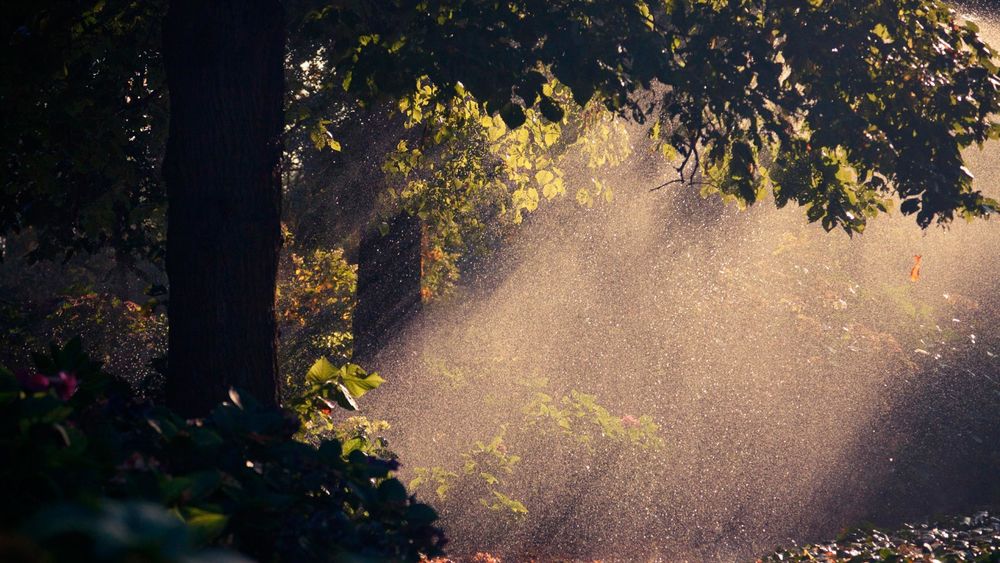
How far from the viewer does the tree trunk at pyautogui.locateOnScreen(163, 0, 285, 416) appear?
4.43m

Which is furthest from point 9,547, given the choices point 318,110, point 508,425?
point 508,425

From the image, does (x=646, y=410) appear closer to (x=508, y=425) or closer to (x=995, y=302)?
(x=508, y=425)

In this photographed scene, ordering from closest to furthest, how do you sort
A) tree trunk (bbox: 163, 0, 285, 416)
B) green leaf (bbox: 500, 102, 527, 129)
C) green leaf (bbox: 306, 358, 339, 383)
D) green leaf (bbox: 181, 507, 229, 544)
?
green leaf (bbox: 181, 507, 229, 544)
green leaf (bbox: 306, 358, 339, 383)
tree trunk (bbox: 163, 0, 285, 416)
green leaf (bbox: 500, 102, 527, 129)

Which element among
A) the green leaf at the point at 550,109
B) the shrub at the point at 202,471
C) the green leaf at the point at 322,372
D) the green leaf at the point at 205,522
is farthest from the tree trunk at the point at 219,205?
the green leaf at the point at 205,522

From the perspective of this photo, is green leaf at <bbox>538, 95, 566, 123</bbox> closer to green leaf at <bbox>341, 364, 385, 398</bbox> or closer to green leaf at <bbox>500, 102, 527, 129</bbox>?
green leaf at <bbox>500, 102, 527, 129</bbox>

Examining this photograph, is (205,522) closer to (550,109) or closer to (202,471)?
(202,471)

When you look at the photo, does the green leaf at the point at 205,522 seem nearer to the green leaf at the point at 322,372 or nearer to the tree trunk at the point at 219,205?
the green leaf at the point at 322,372

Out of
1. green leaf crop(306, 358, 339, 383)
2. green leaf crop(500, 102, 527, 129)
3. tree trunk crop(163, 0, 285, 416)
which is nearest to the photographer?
green leaf crop(306, 358, 339, 383)

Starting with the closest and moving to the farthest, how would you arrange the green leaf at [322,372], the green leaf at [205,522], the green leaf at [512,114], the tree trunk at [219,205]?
the green leaf at [205,522] < the green leaf at [322,372] < the tree trunk at [219,205] < the green leaf at [512,114]

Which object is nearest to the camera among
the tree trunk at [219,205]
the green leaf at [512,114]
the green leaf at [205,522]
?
the green leaf at [205,522]

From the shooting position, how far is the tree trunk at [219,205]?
4.43 metres

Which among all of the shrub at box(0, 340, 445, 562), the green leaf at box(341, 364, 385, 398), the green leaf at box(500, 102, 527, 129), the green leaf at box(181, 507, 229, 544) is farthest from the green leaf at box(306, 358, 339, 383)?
the green leaf at box(500, 102, 527, 129)

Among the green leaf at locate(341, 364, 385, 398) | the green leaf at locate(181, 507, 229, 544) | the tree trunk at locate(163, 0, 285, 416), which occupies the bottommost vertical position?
the green leaf at locate(181, 507, 229, 544)

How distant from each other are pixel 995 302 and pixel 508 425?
1501 centimetres
